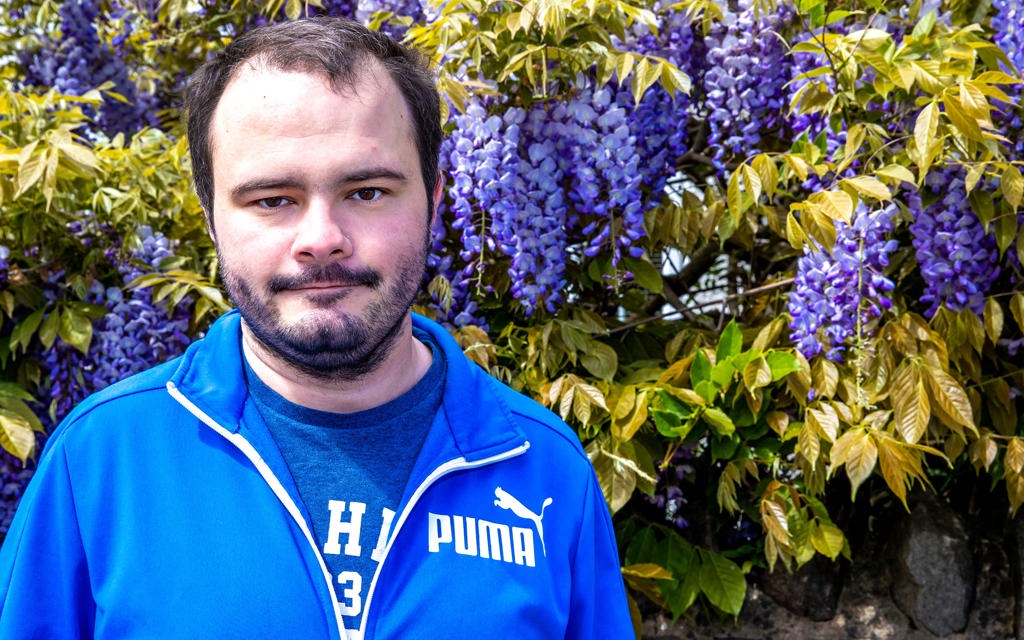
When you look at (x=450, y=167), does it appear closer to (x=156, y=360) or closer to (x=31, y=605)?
(x=156, y=360)

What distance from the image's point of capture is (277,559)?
118cm

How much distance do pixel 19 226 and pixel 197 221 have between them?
0.40m

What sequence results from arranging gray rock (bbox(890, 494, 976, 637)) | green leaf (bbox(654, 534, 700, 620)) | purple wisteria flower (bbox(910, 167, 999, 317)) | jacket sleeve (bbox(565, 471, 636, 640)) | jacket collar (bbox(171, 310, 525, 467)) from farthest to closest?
gray rock (bbox(890, 494, 976, 637))
green leaf (bbox(654, 534, 700, 620))
purple wisteria flower (bbox(910, 167, 999, 317))
jacket sleeve (bbox(565, 471, 636, 640))
jacket collar (bbox(171, 310, 525, 467))

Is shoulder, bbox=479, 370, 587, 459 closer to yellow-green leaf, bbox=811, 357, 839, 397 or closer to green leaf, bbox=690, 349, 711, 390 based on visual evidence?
green leaf, bbox=690, 349, 711, 390

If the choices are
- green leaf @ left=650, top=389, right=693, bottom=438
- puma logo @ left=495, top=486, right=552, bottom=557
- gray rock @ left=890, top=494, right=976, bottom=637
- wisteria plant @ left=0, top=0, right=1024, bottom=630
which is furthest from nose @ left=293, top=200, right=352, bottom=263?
gray rock @ left=890, top=494, right=976, bottom=637

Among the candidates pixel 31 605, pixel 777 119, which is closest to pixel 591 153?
pixel 777 119

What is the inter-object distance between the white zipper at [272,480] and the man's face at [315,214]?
0.35 feet

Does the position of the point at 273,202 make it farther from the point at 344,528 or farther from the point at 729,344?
the point at 729,344

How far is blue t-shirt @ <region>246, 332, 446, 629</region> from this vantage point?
123 cm

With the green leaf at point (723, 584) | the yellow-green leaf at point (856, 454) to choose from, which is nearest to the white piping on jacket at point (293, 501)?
the yellow-green leaf at point (856, 454)

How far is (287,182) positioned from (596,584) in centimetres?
65

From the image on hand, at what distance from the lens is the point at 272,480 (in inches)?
47.8

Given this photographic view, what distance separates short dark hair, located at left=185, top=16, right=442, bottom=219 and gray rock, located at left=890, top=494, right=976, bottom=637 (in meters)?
1.75

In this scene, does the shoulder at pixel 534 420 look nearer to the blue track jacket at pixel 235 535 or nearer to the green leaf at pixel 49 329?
the blue track jacket at pixel 235 535
